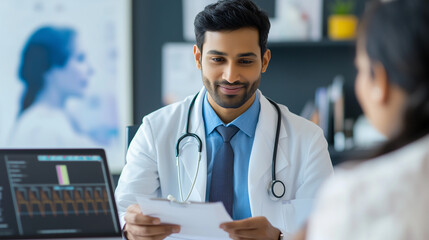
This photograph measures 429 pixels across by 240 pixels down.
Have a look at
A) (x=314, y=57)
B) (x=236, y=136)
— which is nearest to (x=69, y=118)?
(x=314, y=57)

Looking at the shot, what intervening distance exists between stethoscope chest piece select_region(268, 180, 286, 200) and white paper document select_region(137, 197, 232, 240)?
36 cm

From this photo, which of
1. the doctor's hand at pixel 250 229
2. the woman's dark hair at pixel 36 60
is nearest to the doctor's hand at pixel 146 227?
the doctor's hand at pixel 250 229

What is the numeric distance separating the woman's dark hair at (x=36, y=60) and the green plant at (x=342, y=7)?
154 cm

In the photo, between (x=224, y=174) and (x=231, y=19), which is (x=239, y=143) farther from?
(x=231, y=19)

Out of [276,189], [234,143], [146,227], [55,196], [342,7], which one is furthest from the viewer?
[342,7]

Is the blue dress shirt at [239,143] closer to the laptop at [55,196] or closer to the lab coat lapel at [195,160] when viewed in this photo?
the lab coat lapel at [195,160]

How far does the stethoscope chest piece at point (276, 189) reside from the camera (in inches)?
73.6

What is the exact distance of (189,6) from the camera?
339 centimetres

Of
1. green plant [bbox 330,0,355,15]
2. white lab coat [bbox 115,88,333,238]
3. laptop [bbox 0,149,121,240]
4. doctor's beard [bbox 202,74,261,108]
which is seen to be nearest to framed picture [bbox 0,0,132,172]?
green plant [bbox 330,0,355,15]

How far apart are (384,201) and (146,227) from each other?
830 mm

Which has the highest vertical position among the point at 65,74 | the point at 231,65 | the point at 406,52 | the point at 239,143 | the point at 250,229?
the point at 406,52

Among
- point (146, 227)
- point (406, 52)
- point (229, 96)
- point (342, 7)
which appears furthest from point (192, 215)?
point (342, 7)

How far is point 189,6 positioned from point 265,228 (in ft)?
6.69

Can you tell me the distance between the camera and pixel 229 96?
6.40ft
